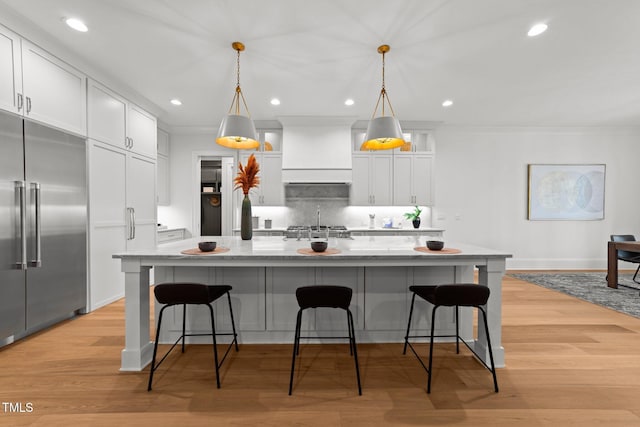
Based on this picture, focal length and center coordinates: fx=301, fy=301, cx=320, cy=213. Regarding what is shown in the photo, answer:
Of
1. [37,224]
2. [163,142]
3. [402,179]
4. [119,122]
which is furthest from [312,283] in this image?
[163,142]

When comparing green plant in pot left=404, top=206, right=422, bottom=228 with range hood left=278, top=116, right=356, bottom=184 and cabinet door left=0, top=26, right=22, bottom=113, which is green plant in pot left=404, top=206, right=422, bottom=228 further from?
cabinet door left=0, top=26, right=22, bottom=113

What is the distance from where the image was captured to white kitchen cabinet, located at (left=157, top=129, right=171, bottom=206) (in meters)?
5.37

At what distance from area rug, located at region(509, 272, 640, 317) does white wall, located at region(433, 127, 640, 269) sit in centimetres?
57

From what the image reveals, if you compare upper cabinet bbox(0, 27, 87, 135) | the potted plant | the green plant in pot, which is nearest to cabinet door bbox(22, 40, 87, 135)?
upper cabinet bbox(0, 27, 87, 135)

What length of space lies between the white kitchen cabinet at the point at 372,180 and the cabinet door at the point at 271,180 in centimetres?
129

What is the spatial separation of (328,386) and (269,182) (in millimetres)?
3870

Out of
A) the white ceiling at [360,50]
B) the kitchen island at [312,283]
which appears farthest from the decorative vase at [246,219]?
the white ceiling at [360,50]

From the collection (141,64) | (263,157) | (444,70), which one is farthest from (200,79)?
(444,70)

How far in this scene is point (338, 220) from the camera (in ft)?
18.4

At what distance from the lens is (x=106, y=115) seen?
11.8 feet

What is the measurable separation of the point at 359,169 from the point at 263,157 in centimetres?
170

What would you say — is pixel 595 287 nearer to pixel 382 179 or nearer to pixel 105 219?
pixel 382 179

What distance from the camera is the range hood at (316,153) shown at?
5066 mm

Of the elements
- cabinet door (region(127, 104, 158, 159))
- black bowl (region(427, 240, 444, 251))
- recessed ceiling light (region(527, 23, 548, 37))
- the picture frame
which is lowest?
black bowl (region(427, 240, 444, 251))
